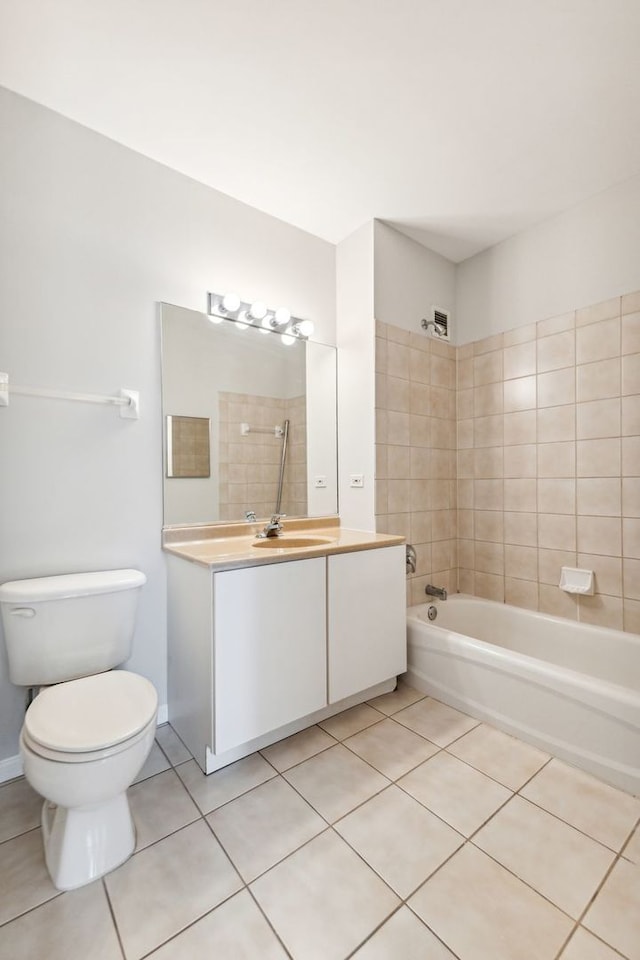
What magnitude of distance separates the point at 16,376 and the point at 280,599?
125 cm

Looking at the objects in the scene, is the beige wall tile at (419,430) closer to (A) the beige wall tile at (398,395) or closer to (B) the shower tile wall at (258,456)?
(A) the beige wall tile at (398,395)

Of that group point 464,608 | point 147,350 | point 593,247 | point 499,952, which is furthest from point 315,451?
point 499,952

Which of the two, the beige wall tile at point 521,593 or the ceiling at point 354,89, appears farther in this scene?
the beige wall tile at point 521,593

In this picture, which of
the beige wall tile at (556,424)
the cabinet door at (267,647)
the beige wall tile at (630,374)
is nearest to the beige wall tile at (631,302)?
the beige wall tile at (630,374)

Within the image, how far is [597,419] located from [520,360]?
0.54 meters

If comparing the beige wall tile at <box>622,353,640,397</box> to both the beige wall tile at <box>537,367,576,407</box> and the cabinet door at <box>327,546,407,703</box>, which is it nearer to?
the beige wall tile at <box>537,367,576,407</box>

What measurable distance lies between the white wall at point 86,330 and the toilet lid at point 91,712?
0.39 meters

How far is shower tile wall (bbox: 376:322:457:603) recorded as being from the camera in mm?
2287

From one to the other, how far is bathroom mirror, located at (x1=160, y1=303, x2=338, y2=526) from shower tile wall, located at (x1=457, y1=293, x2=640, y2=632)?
2.95ft

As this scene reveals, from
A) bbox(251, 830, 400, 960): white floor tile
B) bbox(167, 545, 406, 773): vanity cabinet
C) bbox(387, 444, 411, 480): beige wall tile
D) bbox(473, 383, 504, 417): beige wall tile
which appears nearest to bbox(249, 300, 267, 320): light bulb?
bbox(387, 444, 411, 480): beige wall tile

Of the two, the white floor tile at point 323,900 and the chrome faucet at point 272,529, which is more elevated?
the chrome faucet at point 272,529

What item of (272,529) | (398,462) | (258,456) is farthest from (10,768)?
(398,462)

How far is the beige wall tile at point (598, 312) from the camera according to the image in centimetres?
198

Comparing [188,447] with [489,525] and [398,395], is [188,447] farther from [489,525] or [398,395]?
[489,525]
